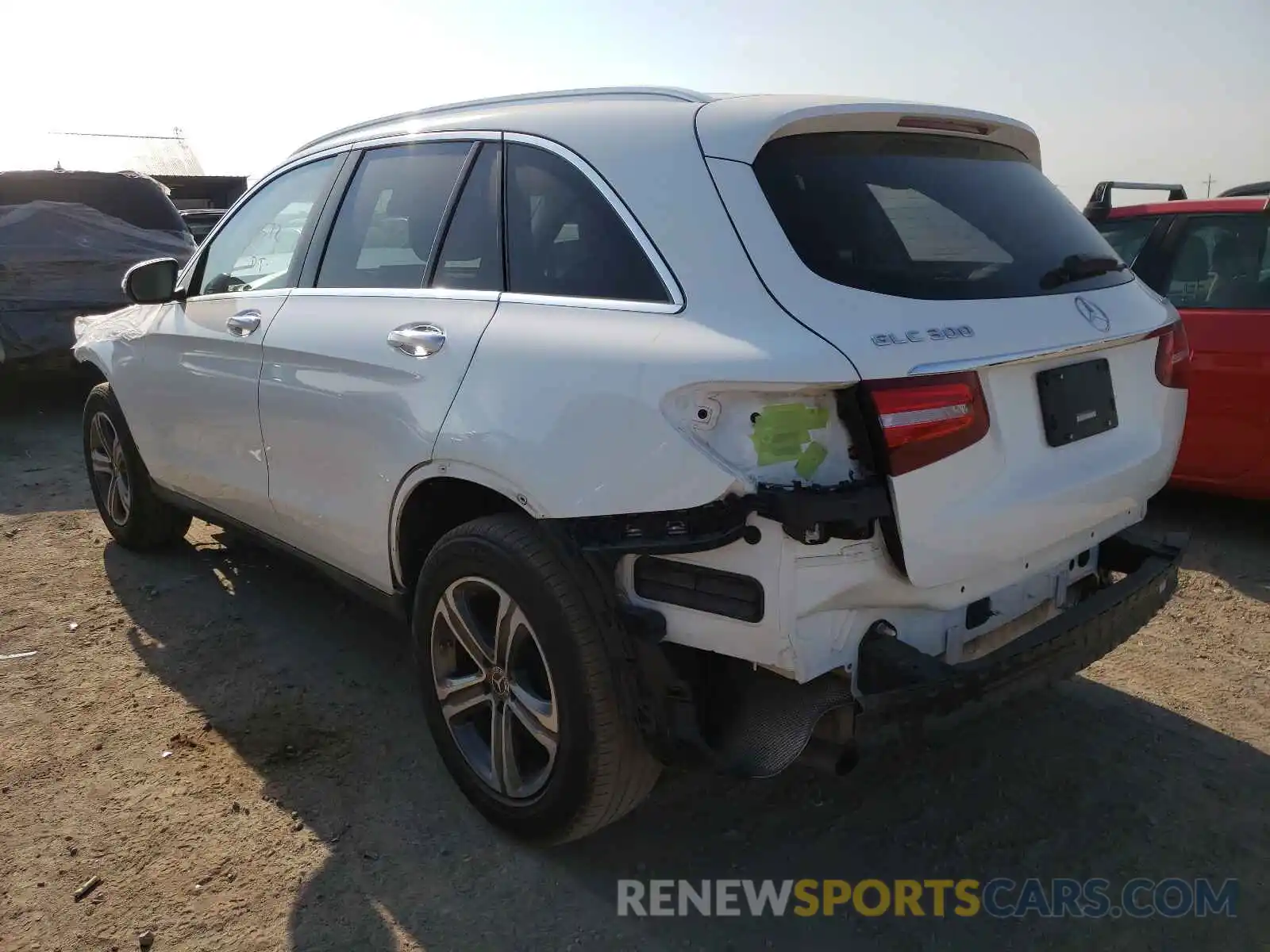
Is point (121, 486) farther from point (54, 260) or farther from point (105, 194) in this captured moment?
point (105, 194)

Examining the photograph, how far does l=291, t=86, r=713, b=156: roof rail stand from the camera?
8.53ft

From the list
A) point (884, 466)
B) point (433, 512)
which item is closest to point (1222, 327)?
point (884, 466)

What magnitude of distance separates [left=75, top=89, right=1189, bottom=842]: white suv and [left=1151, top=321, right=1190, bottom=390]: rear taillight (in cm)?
2

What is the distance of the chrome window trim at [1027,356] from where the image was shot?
2.06m

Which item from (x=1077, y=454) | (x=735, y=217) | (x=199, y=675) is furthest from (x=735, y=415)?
(x=199, y=675)

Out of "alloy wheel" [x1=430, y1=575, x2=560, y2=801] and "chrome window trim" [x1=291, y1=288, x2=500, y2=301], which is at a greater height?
"chrome window trim" [x1=291, y1=288, x2=500, y2=301]

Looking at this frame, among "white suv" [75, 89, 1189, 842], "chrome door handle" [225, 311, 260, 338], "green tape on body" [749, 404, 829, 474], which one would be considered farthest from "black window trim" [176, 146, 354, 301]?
"green tape on body" [749, 404, 829, 474]

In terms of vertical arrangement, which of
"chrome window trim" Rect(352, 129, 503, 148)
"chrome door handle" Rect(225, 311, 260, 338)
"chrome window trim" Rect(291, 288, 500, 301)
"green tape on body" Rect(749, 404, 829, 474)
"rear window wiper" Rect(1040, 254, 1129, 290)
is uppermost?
"chrome window trim" Rect(352, 129, 503, 148)

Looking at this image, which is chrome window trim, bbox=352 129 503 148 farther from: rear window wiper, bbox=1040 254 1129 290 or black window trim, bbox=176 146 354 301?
rear window wiper, bbox=1040 254 1129 290

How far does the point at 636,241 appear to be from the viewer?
2.36 m

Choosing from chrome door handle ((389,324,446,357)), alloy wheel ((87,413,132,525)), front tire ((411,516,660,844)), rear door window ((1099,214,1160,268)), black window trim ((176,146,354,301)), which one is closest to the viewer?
front tire ((411,516,660,844))

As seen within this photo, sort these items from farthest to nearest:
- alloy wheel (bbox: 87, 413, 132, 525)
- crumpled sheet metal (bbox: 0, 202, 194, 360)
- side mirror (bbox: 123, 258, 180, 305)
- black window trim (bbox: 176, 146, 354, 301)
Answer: crumpled sheet metal (bbox: 0, 202, 194, 360), alloy wheel (bbox: 87, 413, 132, 525), side mirror (bbox: 123, 258, 180, 305), black window trim (bbox: 176, 146, 354, 301)

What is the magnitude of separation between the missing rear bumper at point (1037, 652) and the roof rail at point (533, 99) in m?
1.43

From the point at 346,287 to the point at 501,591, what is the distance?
1260 millimetres
